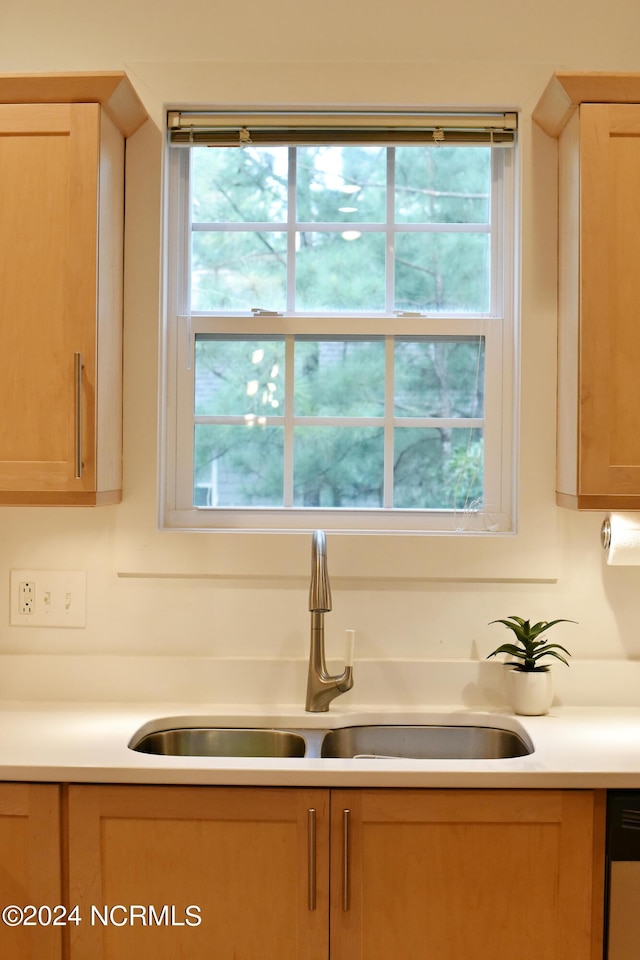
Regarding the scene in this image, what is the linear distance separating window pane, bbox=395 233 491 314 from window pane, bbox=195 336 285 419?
37 cm

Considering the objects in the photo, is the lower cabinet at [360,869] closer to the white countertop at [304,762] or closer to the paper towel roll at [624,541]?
the white countertop at [304,762]

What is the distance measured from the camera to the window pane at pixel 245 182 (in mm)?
2217

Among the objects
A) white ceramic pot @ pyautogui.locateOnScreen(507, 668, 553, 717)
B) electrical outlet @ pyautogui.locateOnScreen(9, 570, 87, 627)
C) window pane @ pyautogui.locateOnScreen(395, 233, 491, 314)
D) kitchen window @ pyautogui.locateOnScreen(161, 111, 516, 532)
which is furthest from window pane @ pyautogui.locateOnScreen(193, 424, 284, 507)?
white ceramic pot @ pyautogui.locateOnScreen(507, 668, 553, 717)

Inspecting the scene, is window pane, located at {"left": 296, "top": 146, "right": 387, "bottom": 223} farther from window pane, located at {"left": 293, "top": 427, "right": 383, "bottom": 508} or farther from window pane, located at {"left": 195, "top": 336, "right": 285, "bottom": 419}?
window pane, located at {"left": 293, "top": 427, "right": 383, "bottom": 508}

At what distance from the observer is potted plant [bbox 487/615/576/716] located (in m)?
1.91

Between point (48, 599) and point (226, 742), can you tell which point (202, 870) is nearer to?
point (226, 742)

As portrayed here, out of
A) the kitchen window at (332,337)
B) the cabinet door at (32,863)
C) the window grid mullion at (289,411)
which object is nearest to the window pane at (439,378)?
the kitchen window at (332,337)

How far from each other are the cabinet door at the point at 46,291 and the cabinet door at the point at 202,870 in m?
0.68

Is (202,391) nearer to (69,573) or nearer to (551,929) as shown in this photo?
(69,573)

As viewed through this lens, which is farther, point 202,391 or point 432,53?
point 202,391

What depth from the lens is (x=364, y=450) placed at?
2213 mm

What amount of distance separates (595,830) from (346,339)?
4.27ft

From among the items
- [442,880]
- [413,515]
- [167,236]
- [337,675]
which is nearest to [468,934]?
→ [442,880]

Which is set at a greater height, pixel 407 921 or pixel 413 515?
pixel 413 515
